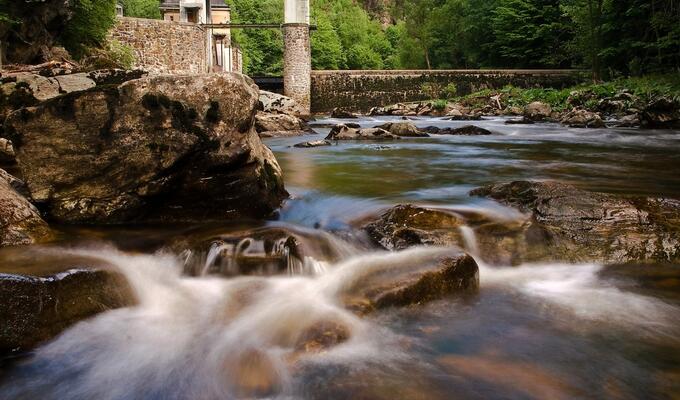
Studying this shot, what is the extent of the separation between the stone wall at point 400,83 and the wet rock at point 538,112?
10735 millimetres

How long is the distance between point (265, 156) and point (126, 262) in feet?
7.02

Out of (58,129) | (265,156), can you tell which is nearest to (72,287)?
(58,129)

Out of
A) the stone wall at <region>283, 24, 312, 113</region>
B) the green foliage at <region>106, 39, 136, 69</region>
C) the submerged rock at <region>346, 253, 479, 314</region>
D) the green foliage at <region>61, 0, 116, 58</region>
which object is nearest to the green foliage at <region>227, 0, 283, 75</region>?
the stone wall at <region>283, 24, 312, 113</region>

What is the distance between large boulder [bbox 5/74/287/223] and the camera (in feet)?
16.0

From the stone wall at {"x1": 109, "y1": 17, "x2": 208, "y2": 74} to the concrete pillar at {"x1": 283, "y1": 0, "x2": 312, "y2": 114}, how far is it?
4694mm

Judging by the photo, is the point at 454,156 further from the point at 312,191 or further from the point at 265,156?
the point at 265,156

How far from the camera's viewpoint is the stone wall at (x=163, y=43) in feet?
73.6

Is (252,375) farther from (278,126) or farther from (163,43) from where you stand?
(163,43)

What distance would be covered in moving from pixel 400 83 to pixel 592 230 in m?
29.4

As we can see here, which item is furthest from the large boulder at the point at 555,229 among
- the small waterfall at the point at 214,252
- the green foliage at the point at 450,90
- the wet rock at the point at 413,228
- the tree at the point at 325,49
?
the tree at the point at 325,49

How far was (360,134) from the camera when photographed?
48.7ft

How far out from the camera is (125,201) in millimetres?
5023

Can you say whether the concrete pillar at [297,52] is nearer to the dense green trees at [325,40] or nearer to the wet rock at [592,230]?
the dense green trees at [325,40]

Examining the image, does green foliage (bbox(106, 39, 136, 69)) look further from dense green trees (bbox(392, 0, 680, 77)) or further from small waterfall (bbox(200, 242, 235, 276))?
dense green trees (bbox(392, 0, 680, 77))
